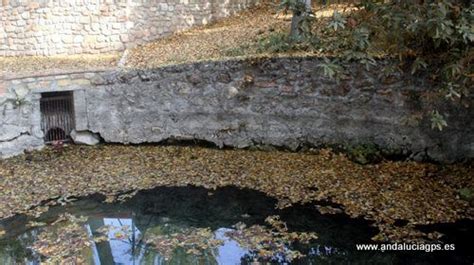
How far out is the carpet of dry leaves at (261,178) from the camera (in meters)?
6.07

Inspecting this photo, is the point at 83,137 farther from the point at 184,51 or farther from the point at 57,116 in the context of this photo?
the point at 184,51

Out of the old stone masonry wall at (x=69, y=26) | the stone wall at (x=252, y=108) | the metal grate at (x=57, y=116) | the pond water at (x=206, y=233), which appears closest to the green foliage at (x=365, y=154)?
the stone wall at (x=252, y=108)

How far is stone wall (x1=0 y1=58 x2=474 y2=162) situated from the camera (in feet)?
23.6

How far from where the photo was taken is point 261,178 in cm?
722

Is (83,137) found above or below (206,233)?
above

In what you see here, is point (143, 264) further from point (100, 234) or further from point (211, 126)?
point (211, 126)

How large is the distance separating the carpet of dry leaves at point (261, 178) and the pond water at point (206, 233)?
0.95ft

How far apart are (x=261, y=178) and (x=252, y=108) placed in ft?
4.69

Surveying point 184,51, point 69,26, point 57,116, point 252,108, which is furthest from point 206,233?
point 69,26

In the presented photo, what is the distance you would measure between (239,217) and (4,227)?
9.97 ft

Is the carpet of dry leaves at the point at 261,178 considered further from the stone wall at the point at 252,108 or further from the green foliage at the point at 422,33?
the green foliage at the point at 422,33

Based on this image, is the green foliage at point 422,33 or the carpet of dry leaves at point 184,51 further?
the carpet of dry leaves at point 184,51

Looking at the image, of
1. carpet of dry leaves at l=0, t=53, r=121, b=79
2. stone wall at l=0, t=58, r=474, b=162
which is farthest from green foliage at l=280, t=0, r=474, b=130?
carpet of dry leaves at l=0, t=53, r=121, b=79

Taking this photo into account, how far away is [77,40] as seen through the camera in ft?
33.7
